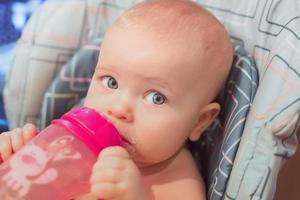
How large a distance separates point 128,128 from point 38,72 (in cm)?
38

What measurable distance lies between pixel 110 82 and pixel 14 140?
0.17 metres

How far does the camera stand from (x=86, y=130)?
2.30 feet

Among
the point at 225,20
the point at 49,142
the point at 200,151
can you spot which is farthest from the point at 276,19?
the point at 49,142

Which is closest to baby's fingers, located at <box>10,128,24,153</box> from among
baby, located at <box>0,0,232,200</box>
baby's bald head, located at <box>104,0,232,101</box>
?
baby, located at <box>0,0,232,200</box>

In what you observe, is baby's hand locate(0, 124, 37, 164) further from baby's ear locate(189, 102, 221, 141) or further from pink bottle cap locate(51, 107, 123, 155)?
baby's ear locate(189, 102, 221, 141)

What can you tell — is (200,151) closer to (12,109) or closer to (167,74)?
(167,74)

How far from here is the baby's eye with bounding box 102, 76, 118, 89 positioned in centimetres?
81

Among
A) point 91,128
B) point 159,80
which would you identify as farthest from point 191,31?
point 91,128

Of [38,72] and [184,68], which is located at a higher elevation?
[184,68]

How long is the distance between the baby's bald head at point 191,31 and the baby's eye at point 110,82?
0.08 meters

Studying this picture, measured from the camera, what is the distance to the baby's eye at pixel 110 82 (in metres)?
0.81

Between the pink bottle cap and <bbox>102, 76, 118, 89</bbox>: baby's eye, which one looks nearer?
the pink bottle cap

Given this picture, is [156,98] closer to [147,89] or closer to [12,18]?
[147,89]

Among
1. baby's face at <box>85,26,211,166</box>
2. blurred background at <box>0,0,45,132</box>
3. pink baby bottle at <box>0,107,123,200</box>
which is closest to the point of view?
pink baby bottle at <box>0,107,123,200</box>
